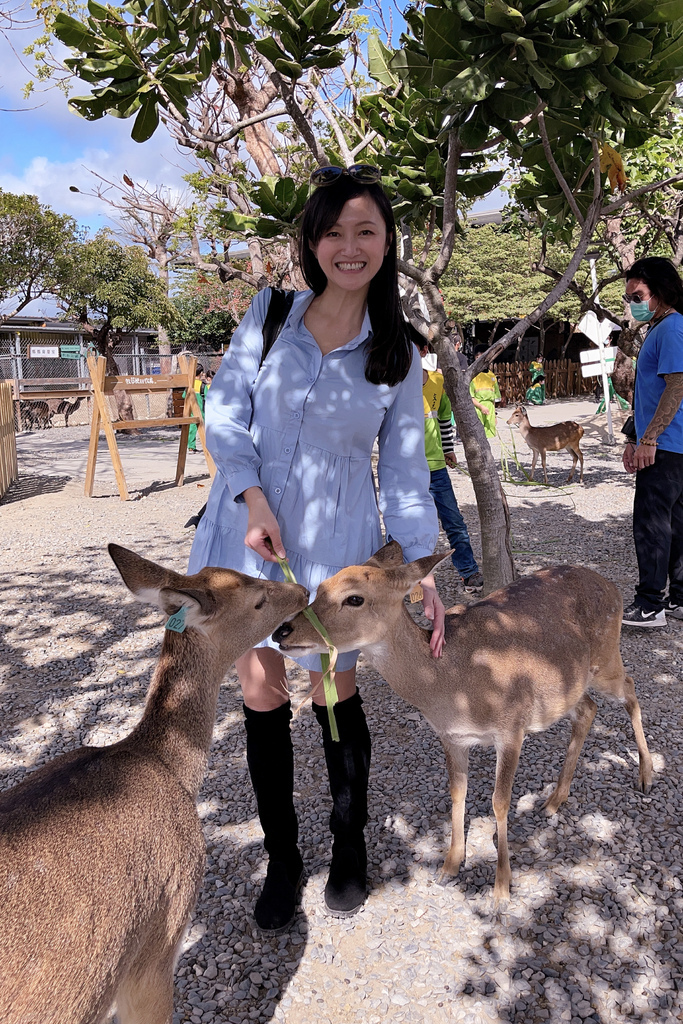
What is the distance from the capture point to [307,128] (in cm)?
453

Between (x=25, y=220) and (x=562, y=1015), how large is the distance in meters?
23.1

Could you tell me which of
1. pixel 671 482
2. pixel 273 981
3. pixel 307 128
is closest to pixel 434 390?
pixel 671 482

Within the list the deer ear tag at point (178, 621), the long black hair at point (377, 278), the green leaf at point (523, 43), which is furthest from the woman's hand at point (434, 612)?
the green leaf at point (523, 43)

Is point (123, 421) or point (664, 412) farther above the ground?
point (664, 412)

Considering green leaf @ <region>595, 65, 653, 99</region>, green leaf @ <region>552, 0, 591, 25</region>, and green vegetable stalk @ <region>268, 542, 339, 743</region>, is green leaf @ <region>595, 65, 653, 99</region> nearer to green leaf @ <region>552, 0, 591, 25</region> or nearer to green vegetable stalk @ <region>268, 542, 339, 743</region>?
green leaf @ <region>552, 0, 591, 25</region>

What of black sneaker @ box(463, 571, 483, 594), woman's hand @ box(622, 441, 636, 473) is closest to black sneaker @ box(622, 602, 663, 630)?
woman's hand @ box(622, 441, 636, 473)

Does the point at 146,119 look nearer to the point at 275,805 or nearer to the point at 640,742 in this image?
the point at 275,805

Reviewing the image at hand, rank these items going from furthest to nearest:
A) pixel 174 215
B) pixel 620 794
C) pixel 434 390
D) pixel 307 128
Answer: pixel 174 215
pixel 434 390
pixel 307 128
pixel 620 794

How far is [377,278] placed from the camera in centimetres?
251

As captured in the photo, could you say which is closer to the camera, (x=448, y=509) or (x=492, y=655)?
(x=492, y=655)

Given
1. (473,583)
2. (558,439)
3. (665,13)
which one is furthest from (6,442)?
(665,13)

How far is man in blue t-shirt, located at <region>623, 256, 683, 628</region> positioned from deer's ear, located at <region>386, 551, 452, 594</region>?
322cm

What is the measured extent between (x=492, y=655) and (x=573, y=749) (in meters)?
0.86

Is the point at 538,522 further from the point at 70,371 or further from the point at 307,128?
the point at 70,371
